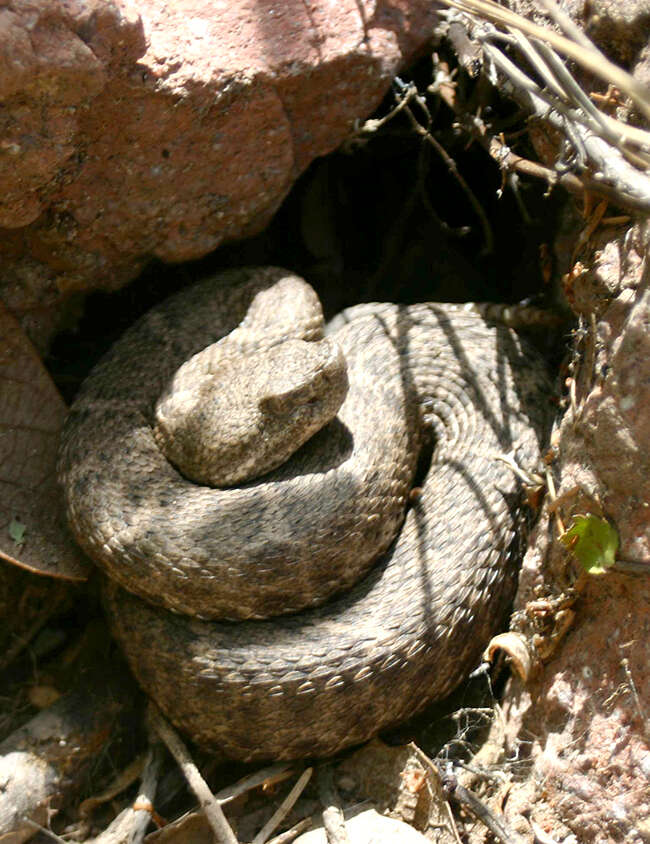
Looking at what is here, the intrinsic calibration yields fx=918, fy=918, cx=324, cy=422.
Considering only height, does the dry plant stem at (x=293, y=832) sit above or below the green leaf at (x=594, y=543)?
below

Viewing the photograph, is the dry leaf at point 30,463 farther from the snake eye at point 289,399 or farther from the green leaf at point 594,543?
the green leaf at point 594,543

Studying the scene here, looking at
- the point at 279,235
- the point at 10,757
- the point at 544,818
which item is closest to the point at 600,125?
the point at 544,818

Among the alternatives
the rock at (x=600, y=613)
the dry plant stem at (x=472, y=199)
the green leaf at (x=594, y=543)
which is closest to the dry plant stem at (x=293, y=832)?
the rock at (x=600, y=613)

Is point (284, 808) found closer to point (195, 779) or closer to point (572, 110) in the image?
point (195, 779)

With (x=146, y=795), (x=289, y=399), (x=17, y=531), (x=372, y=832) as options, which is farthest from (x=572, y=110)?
(x=146, y=795)

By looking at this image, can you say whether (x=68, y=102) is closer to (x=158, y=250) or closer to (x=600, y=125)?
(x=158, y=250)

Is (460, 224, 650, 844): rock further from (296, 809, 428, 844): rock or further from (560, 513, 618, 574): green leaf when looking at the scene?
(296, 809, 428, 844): rock
